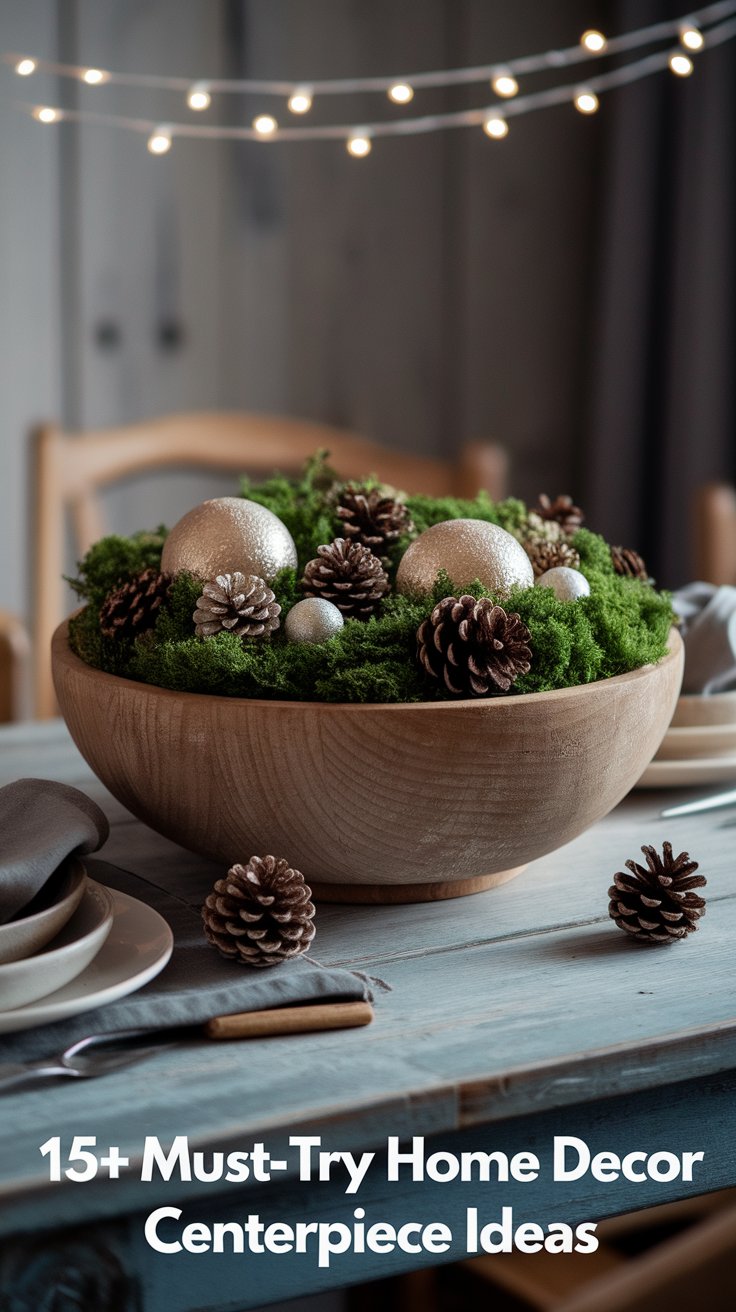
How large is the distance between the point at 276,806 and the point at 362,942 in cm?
9

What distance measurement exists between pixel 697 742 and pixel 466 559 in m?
0.28

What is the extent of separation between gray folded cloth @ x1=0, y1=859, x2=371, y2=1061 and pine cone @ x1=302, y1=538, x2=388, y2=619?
0.19 meters

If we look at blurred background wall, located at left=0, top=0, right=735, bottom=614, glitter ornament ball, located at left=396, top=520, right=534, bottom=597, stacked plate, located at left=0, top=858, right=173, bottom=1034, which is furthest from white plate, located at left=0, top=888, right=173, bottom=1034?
blurred background wall, located at left=0, top=0, right=735, bottom=614

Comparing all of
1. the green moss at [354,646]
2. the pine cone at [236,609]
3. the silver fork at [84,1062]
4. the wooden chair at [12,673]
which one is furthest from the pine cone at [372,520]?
the wooden chair at [12,673]

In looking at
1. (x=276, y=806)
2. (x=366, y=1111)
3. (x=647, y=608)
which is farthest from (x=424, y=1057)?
(x=647, y=608)

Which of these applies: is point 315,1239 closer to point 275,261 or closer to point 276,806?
point 276,806

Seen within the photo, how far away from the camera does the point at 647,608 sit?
78 cm

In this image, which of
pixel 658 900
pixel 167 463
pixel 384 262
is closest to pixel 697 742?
pixel 658 900

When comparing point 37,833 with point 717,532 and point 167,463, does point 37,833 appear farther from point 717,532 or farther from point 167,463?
point 717,532

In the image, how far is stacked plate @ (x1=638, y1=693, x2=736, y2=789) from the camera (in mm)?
906

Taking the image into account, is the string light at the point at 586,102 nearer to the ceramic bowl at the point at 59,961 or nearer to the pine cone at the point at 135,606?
the pine cone at the point at 135,606

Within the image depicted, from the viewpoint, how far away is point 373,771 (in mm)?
644

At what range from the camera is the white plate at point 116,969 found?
557 mm

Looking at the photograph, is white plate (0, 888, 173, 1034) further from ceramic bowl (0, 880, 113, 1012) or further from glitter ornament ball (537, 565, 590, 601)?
glitter ornament ball (537, 565, 590, 601)
